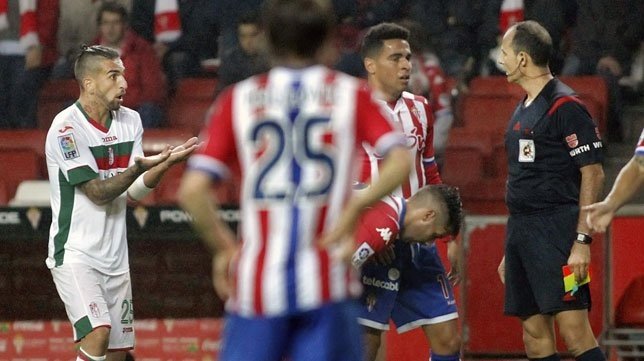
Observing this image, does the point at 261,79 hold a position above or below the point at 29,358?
above

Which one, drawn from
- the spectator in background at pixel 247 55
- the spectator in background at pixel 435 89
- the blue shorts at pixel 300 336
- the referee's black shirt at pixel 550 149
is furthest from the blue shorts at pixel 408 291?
the spectator in background at pixel 247 55

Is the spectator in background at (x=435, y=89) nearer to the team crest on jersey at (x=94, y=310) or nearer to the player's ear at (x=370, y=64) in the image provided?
the player's ear at (x=370, y=64)

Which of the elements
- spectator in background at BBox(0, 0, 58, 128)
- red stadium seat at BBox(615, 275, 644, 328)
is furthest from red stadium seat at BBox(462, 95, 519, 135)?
spectator in background at BBox(0, 0, 58, 128)

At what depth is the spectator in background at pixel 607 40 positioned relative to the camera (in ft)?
35.5

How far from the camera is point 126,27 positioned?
1085cm

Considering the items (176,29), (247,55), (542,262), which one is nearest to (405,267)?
(542,262)

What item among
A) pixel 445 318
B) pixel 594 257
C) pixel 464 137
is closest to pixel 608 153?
pixel 464 137

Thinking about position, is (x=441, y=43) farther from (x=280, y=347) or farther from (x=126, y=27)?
(x=280, y=347)

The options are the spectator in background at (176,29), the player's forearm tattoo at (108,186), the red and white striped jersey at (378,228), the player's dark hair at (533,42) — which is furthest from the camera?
the spectator in background at (176,29)

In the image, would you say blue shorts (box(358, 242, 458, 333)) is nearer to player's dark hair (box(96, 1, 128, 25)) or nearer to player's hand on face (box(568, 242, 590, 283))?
player's hand on face (box(568, 242, 590, 283))

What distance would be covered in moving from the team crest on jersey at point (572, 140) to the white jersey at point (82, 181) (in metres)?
2.13

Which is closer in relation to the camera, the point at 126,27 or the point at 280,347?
the point at 280,347

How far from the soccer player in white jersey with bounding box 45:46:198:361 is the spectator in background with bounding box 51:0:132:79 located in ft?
15.7

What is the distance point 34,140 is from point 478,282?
395cm
